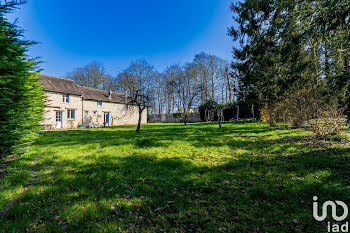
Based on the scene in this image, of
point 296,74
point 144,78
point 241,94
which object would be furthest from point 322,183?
point 144,78

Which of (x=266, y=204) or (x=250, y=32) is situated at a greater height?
(x=250, y=32)

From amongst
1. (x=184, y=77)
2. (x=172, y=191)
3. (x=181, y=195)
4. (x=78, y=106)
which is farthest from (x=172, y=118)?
(x=181, y=195)

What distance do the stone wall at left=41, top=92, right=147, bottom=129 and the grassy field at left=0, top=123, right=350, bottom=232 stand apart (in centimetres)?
1571

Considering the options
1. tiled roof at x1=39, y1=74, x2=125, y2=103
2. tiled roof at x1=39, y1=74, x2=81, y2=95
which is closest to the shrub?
tiled roof at x1=39, y1=74, x2=125, y2=103

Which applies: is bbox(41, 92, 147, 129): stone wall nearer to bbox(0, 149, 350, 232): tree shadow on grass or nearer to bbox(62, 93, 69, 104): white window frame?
bbox(62, 93, 69, 104): white window frame

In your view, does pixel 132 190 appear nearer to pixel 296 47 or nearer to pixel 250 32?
pixel 296 47

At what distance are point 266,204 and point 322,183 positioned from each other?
1.79 meters

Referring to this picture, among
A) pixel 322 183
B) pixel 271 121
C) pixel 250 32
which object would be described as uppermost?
pixel 250 32

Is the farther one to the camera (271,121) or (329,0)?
(271,121)

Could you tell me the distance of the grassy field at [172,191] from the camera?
2.74 meters

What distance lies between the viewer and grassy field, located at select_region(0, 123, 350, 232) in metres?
2.74

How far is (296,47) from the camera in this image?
25.4 feet

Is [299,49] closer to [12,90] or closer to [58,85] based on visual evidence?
[12,90]

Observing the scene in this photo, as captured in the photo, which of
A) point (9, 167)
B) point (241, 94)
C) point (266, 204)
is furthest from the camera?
point (241, 94)
